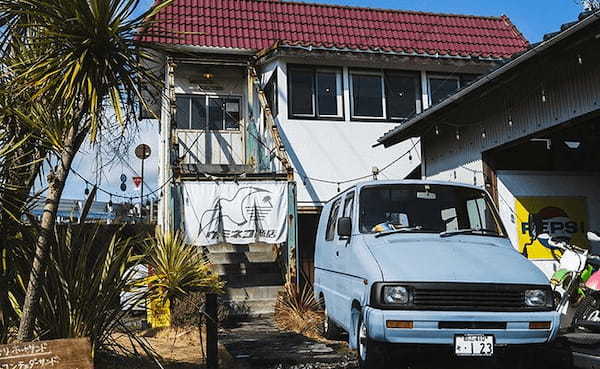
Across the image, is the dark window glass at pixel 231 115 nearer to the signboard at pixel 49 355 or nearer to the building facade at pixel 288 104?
the building facade at pixel 288 104

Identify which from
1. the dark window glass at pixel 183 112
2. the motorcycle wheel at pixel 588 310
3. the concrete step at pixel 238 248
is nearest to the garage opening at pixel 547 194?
the motorcycle wheel at pixel 588 310

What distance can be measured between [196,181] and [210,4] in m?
7.39

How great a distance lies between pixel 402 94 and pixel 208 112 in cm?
578

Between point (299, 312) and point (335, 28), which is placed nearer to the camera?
point (299, 312)

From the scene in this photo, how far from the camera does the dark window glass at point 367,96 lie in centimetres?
1548

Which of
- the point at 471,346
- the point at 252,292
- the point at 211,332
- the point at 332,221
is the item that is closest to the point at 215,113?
the point at 252,292

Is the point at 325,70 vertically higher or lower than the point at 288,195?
higher

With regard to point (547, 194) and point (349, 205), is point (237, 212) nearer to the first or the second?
point (349, 205)

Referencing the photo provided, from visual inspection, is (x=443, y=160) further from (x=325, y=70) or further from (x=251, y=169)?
(x=251, y=169)

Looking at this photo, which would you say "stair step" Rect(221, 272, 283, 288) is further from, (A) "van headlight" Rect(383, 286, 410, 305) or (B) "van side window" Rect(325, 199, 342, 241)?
(A) "van headlight" Rect(383, 286, 410, 305)

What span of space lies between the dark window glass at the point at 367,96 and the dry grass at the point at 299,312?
19.4ft

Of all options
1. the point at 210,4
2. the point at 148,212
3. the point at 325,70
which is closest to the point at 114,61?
the point at 325,70

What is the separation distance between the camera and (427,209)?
6.63m

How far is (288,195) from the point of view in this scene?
12625 mm
